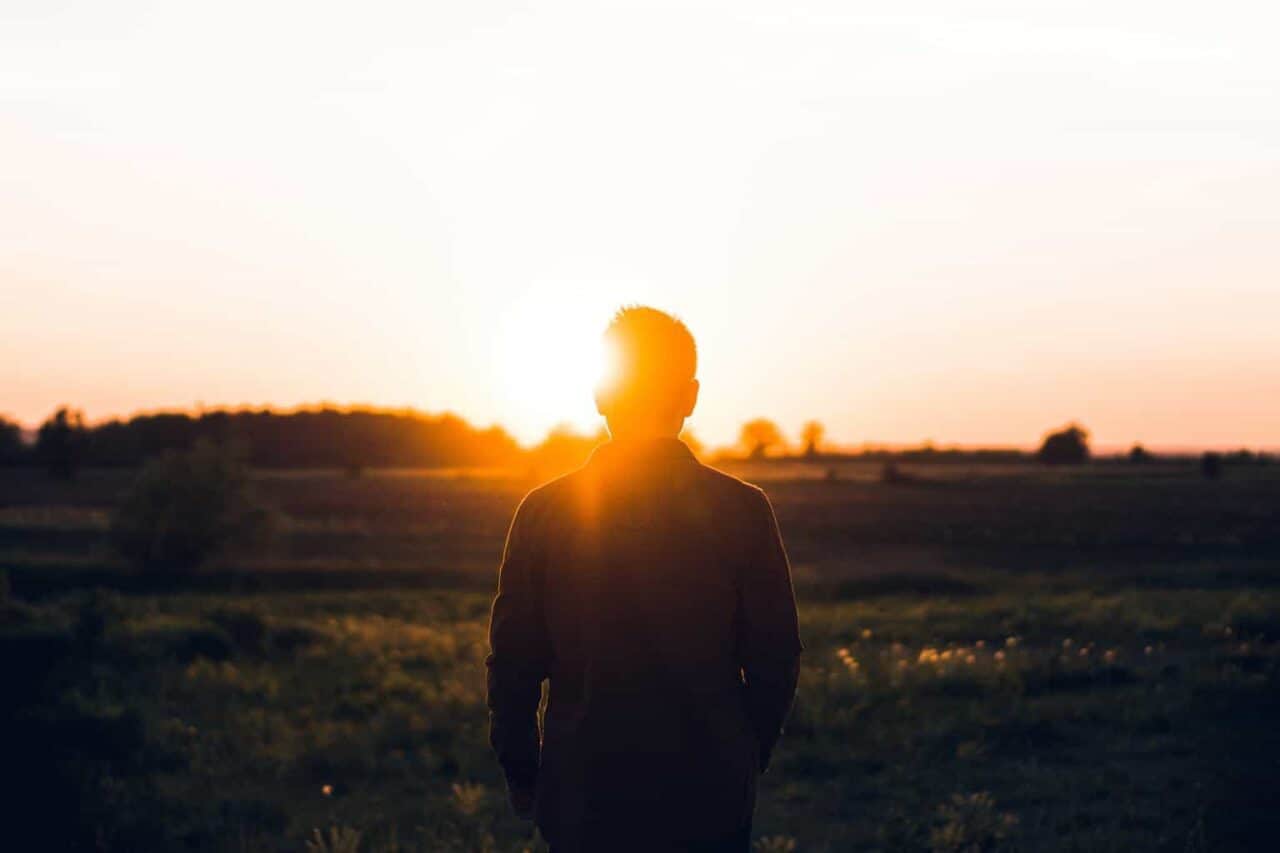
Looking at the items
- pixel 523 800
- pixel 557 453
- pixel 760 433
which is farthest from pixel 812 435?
pixel 523 800

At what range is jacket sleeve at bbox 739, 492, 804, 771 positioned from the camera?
2.76 metres

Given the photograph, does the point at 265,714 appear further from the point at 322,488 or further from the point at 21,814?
the point at 322,488

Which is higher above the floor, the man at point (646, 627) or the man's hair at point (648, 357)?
the man's hair at point (648, 357)

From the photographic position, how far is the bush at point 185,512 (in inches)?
1517

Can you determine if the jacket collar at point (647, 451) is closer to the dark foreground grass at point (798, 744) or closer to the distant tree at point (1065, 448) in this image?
the dark foreground grass at point (798, 744)

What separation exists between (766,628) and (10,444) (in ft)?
326

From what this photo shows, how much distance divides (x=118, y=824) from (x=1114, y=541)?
4786 cm

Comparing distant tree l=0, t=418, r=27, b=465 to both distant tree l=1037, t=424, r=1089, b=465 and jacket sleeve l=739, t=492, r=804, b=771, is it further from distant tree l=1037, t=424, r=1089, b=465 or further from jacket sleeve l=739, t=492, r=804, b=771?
distant tree l=1037, t=424, r=1089, b=465

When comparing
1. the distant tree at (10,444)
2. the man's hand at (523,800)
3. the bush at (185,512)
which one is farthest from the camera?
the distant tree at (10,444)

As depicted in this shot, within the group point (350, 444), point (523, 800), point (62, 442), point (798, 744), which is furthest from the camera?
point (62, 442)

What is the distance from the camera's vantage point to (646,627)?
2.69 meters

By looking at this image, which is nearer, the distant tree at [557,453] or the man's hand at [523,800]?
the man's hand at [523,800]

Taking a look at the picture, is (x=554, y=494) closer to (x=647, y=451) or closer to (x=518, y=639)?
(x=647, y=451)

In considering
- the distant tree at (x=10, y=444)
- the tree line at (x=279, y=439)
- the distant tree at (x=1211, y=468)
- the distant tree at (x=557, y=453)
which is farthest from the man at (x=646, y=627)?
the distant tree at (x=1211, y=468)
